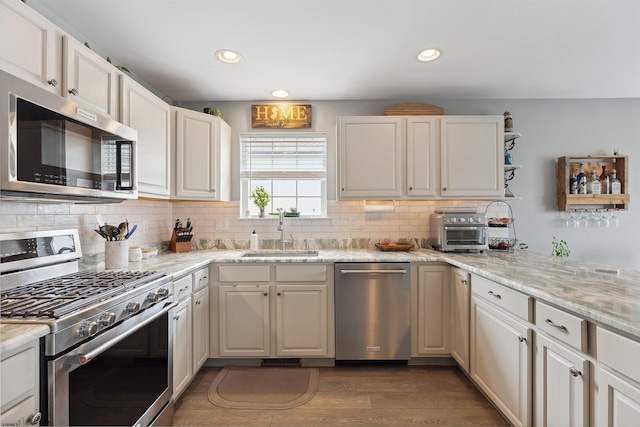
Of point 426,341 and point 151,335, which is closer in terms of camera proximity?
point 151,335

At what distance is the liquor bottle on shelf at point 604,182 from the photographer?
119 inches

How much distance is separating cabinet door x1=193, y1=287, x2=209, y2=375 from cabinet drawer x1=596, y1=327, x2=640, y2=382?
2282mm

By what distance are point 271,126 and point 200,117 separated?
0.73 m

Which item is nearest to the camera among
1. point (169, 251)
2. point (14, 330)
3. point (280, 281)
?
point (14, 330)

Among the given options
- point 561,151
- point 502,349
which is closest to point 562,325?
point 502,349

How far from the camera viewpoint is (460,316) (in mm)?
2287

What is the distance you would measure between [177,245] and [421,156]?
253cm

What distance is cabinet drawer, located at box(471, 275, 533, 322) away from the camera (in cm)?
152

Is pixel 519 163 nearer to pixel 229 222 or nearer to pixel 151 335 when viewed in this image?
pixel 229 222

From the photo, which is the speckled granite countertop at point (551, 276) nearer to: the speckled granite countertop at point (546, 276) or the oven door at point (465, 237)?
the speckled granite countertop at point (546, 276)

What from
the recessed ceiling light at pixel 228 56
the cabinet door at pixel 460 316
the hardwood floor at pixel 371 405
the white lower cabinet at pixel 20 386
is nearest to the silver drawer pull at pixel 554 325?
the cabinet door at pixel 460 316

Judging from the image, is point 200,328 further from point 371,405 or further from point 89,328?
point 371,405

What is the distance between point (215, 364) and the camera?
252 centimetres

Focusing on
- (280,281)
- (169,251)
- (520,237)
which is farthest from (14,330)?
(520,237)
